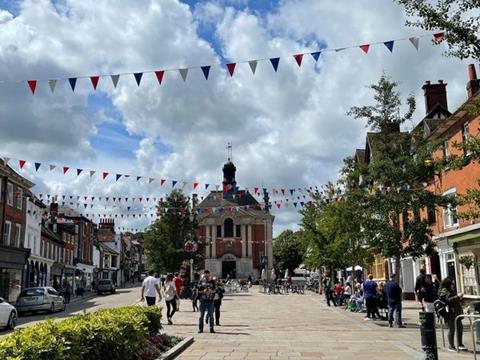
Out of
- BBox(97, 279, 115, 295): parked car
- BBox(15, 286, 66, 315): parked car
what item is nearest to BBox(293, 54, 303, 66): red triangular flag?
BBox(15, 286, 66, 315): parked car

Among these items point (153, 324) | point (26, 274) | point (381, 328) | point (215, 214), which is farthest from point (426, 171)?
point (215, 214)

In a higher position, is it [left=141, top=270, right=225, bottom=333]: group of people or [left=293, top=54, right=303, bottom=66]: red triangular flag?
[left=293, top=54, right=303, bottom=66]: red triangular flag

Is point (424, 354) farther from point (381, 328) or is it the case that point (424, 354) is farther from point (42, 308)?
point (42, 308)

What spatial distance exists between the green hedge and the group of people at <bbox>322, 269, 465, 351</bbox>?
6.87 meters

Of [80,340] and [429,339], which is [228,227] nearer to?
[429,339]

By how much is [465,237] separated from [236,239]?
54701mm

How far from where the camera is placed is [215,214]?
76.6m

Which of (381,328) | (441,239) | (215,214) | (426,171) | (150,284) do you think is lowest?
(381,328)

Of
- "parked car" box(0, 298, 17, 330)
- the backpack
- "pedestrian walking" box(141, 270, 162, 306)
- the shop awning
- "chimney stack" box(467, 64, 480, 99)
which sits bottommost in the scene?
A: "parked car" box(0, 298, 17, 330)

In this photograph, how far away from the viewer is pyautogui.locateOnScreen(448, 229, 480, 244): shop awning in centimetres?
2115

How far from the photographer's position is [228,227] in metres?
76.9

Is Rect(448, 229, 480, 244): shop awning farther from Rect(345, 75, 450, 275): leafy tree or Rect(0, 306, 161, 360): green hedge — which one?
Rect(0, 306, 161, 360): green hedge

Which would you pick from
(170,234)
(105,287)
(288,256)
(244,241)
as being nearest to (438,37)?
(170,234)

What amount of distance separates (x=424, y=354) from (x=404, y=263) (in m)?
24.6
